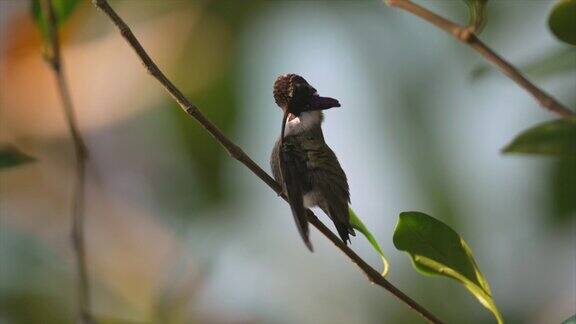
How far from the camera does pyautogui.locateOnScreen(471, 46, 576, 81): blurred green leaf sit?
62.7 inches

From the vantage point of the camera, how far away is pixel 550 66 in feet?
5.24

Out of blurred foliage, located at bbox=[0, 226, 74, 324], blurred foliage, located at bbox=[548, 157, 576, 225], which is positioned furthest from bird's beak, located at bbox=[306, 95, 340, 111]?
blurred foliage, located at bbox=[0, 226, 74, 324]

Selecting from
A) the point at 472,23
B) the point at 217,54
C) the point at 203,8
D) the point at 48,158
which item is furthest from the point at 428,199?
the point at 472,23

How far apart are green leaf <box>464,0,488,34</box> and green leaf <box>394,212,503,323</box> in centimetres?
38

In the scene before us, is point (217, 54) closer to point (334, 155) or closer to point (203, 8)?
point (203, 8)

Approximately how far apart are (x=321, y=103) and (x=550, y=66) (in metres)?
0.50

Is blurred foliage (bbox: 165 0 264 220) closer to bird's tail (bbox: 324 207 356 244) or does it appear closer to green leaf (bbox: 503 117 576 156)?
bird's tail (bbox: 324 207 356 244)

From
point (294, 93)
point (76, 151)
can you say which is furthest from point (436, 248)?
point (76, 151)

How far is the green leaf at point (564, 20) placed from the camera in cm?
123

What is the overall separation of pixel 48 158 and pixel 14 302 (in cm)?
104

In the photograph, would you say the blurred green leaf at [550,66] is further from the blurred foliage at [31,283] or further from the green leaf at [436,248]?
the blurred foliage at [31,283]

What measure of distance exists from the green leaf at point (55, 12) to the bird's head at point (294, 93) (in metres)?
0.59

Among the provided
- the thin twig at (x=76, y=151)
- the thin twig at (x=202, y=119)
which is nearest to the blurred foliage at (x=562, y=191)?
the thin twig at (x=76, y=151)

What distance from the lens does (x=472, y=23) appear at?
1167 millimetres
